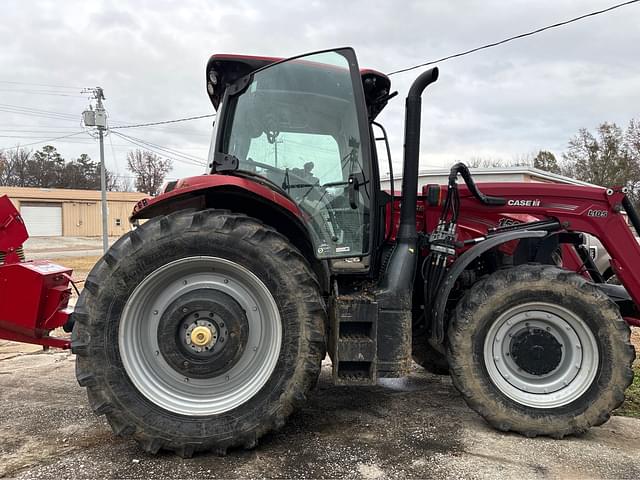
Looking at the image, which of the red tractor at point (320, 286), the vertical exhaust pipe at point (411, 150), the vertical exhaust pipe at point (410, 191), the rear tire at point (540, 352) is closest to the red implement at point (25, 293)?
the red tractor at point (320, 286)

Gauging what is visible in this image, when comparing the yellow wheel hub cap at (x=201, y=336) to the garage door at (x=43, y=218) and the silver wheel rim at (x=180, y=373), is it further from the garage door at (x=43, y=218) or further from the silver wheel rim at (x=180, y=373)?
the garage door at (x=43, y=218)

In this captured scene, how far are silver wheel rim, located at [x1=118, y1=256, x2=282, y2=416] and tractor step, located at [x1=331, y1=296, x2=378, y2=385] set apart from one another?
1.30 ft

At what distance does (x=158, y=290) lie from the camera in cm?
298

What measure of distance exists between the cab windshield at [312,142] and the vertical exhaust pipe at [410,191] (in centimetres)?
26

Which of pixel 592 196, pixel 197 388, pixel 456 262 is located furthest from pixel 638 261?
pixel 197 388

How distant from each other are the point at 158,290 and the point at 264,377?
844 millimetres

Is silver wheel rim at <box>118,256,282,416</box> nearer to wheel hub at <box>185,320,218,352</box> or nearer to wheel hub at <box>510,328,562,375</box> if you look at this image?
wheel hub at <box>185,320,218,352</box>

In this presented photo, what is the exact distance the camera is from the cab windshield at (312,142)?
331cm

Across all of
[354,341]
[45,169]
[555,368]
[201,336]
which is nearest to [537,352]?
[555,368]

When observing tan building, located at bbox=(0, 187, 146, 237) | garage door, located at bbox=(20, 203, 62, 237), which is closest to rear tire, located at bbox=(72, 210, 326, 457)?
tan building, located at bbox=(0, 187, 146, 237)

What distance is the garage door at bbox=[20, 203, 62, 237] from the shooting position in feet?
112

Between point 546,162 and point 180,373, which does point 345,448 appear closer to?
point 180,373

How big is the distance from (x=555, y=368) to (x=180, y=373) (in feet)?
7.99

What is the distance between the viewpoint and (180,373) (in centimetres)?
293
